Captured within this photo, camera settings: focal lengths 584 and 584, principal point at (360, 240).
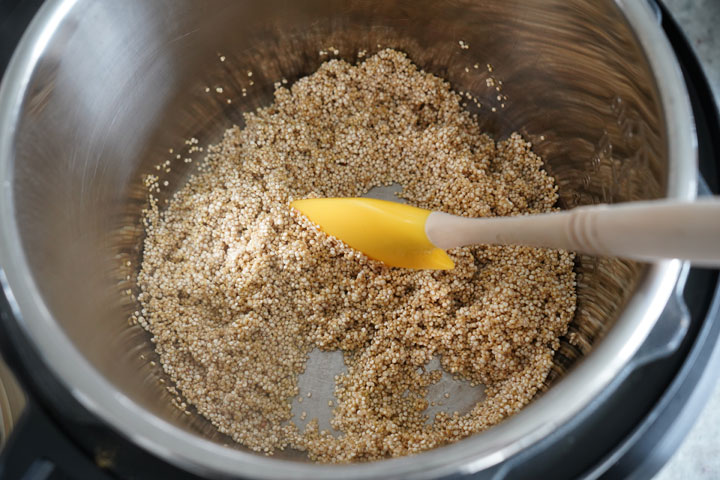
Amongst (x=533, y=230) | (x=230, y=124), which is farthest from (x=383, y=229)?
(x=230, y=124)

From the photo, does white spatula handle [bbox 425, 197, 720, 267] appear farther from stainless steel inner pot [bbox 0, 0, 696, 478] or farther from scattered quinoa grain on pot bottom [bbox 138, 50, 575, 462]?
scattered quinoa grain on pot bottom [bbox 138, 50, 575, 462]

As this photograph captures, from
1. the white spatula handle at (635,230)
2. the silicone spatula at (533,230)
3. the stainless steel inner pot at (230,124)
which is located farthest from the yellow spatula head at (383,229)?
the stainless steel inner pot at (230,124)

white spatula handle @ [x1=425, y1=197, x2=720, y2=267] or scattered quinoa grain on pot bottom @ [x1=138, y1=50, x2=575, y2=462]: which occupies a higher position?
white spatula handle @ [x1=425, y1=197, x2=720, y2=267]

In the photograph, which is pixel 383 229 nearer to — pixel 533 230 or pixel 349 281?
pixel 349 281

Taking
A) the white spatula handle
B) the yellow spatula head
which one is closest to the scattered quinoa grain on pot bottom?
the yellow spatula head

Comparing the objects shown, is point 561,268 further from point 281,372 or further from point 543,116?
point 281,372

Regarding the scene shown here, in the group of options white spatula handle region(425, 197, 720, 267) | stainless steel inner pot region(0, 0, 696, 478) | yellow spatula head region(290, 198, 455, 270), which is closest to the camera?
white spatula handle region(425, 197, 720, 267)
